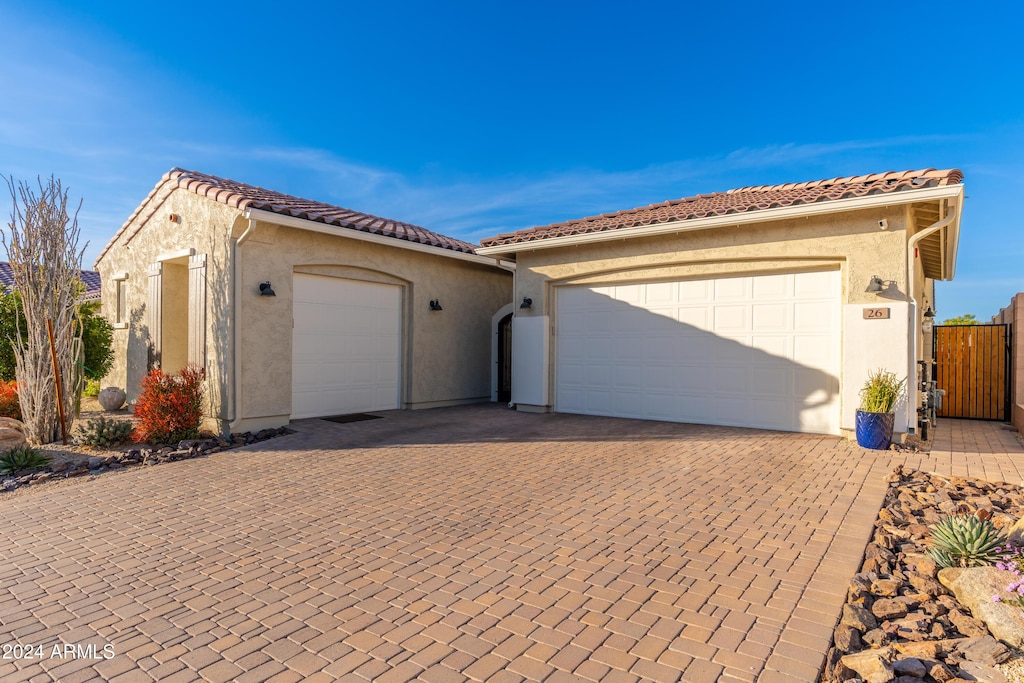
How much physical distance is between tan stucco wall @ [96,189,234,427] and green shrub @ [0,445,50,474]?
7.80 feet

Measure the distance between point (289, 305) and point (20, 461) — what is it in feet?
13.5

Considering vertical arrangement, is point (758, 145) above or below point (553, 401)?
above

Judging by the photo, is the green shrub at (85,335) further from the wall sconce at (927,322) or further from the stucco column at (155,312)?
the wall sconce at (927,322)

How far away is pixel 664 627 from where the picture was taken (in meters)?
3.09

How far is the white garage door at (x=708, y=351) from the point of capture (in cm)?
889

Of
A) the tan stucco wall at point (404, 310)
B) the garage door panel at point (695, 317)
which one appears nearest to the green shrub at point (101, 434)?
the tan stucco wall at point (404, 310)

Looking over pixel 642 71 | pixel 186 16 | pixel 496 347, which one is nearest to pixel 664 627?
pixel 496 347

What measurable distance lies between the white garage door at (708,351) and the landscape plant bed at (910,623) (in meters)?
4.03

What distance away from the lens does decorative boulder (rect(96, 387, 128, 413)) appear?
11656 mm

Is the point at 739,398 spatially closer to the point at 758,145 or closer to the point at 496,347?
the point at 496,347

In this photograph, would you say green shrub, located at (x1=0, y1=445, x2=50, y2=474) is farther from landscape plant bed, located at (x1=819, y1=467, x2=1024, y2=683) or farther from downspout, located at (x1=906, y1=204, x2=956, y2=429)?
downspout, located at (x1=906, y1=204, x2=956, y2=429)

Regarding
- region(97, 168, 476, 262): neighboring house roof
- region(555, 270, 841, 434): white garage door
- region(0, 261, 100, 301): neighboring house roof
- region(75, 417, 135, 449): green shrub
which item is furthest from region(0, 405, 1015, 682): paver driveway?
region(0, 261, 100, 301): neighboring house roof

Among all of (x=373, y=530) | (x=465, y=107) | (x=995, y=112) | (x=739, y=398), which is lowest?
(x=373, y=530)

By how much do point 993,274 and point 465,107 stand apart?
21.3m
